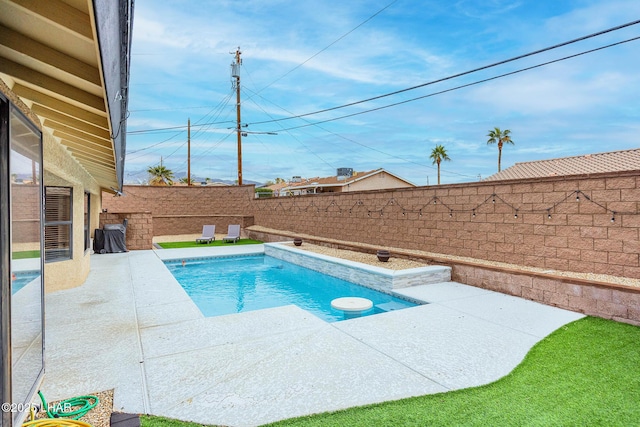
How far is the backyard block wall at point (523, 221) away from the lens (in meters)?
5.98

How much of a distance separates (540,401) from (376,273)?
202 inches

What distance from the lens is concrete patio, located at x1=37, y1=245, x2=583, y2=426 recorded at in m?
3.24

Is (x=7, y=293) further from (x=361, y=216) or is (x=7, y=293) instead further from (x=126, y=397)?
(x=361, y=216)

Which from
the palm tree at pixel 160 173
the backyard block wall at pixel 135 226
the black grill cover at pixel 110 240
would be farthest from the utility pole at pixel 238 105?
the palm tree at pixel 160 173

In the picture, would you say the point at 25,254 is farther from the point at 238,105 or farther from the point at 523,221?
the point at 238,105

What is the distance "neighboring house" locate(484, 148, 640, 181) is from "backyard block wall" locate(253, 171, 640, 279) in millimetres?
7170

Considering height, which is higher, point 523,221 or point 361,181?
point 361,181

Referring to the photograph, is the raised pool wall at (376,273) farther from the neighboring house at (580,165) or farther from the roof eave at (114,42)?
the neighboring house at (580,165)

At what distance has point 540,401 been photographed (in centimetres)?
312

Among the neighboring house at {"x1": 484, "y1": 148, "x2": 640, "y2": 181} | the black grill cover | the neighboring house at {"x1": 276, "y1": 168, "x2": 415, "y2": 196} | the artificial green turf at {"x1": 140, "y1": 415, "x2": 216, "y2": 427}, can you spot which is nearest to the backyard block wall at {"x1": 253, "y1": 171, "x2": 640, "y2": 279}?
the artificial green turf at {"x1": 140, "y1": 415, "x2": 216, "y2": 427}

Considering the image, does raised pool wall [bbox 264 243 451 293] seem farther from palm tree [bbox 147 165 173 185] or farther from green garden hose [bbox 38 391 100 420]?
palm tree [bbox 147 165 173 185]

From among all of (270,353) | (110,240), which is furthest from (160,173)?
(270,353)

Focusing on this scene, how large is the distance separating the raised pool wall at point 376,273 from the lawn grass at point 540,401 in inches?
143

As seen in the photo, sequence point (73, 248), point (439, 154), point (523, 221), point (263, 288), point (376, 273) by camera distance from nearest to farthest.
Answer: point (523, 221) < point (73, 248) < point (376, 273) < point (263, 288) < point (439, 154)
